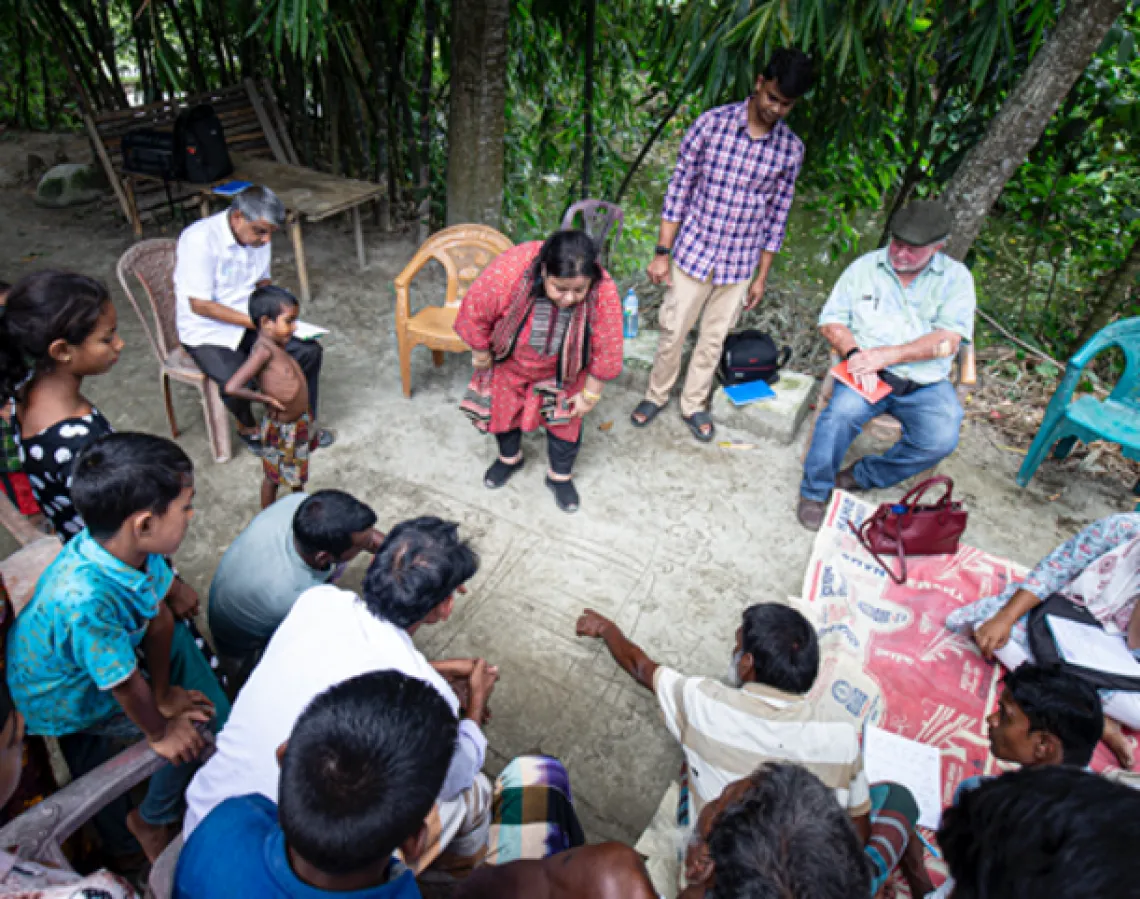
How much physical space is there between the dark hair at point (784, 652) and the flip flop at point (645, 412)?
2204 millimetres

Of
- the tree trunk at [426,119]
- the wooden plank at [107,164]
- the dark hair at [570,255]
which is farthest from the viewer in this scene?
the wooden plank at [107,164]

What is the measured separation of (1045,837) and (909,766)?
5.20 ft

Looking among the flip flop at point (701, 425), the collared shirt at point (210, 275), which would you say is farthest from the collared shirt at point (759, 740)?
the collared shirt at point (210, 275)

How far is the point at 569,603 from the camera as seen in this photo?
2973 mm

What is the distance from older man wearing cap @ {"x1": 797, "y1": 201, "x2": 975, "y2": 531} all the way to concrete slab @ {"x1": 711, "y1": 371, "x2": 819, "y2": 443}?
1.43ft

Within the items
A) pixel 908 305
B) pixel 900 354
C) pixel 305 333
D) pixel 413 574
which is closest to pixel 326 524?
pixel 413 574

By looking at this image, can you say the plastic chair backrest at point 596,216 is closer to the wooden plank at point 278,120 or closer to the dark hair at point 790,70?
the dark hair at point 790,70

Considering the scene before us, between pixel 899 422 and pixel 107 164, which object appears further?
pixel 107 164

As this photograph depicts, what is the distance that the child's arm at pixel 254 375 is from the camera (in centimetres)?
293

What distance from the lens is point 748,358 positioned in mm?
4043

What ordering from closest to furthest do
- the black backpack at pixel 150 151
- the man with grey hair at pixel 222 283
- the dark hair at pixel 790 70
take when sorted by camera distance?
the dark hair at pixel 790 70
the man with grey hair at pixel 222 283
the black backpack at pixel 150 151

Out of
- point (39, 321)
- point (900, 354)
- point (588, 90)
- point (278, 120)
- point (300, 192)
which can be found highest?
point (588, 90)

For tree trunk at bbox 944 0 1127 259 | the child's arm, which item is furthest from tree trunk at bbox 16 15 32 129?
tree trunk at bbox 944 0 1127 259

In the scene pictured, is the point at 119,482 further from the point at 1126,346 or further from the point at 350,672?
the point at 1126,346
